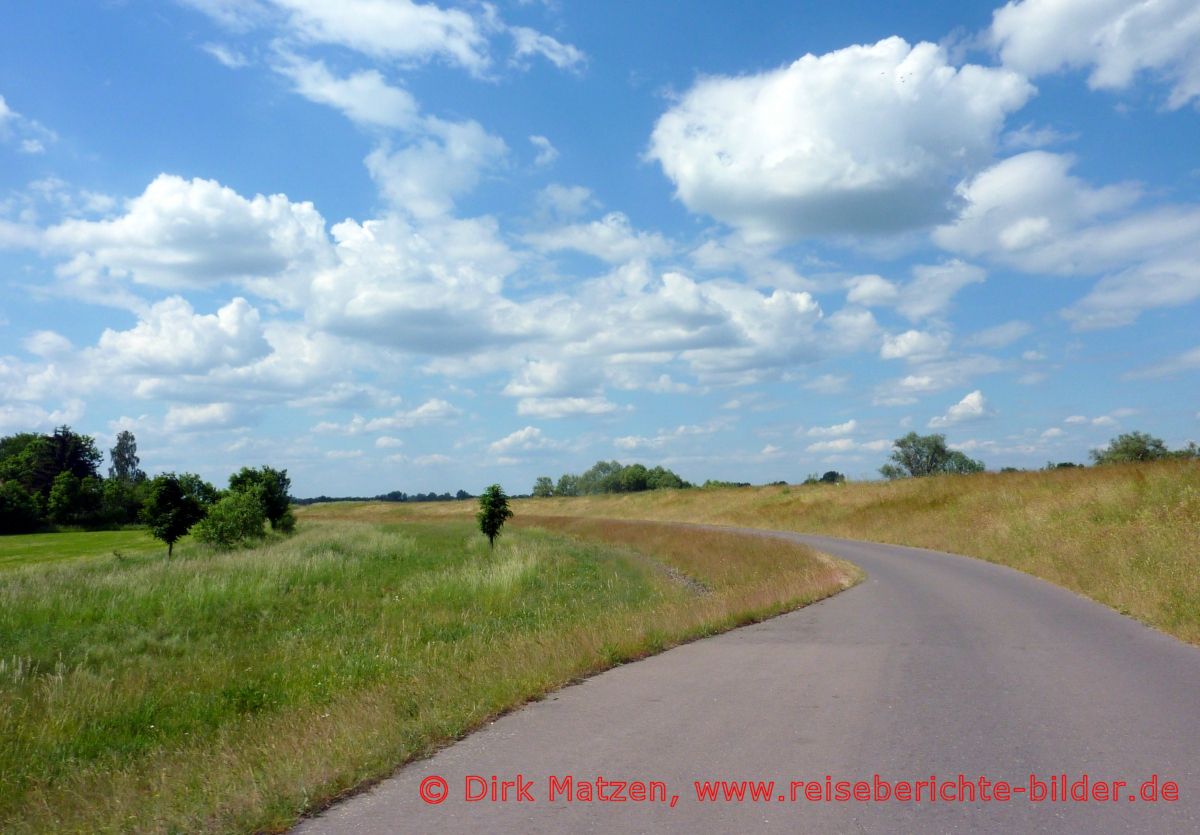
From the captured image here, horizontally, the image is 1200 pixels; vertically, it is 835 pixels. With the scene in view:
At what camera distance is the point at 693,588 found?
2391cm

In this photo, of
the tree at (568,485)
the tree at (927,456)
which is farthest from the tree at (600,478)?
the tree at (927,456)

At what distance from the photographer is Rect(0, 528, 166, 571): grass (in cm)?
4019

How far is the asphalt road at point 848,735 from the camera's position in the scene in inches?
195

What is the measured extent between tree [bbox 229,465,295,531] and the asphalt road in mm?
47107

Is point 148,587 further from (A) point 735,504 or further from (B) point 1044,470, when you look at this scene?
(A) point 735,504

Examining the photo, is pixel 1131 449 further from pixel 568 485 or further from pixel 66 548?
pixel 568 485

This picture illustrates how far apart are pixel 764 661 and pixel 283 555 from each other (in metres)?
25.7

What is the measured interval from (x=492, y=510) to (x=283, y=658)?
78.5 ft

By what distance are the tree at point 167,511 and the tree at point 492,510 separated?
1422cm

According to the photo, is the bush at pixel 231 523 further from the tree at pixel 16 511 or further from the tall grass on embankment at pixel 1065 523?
the tree at pixel 16 511

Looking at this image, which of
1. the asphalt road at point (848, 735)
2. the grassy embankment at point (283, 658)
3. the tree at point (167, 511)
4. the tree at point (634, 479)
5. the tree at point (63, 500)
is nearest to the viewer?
the asphalt road at point (848, 735)

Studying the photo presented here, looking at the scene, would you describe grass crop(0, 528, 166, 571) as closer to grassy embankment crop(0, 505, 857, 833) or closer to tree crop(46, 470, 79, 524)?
grassy embankment crop(0, 505, 857, 833)

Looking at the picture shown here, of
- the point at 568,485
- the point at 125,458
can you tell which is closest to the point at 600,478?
the point at 568,485

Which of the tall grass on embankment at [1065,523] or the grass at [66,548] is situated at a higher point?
the tall grass on embankment at [1065,523]
